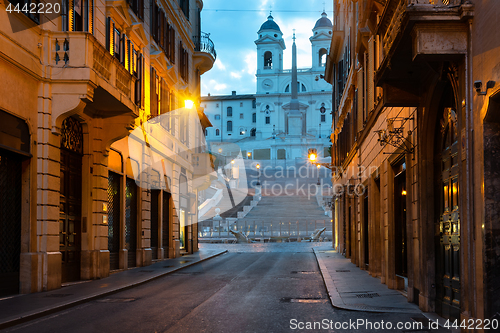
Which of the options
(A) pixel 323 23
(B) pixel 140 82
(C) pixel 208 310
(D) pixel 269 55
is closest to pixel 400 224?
(C) pixel 208 310

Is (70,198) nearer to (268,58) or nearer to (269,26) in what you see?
(268,58)

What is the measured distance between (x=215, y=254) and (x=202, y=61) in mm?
12089

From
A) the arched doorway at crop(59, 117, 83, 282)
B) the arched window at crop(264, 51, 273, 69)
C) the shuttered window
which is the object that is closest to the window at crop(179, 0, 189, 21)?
the shuttered window

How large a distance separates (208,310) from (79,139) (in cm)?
892

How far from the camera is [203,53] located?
1369 inches

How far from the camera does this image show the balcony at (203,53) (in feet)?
114

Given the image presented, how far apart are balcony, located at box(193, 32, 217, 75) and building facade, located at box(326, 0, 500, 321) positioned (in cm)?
1969

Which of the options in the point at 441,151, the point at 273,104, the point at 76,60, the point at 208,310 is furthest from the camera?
the point at 273,104

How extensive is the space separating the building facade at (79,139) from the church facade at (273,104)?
9375 centimetres

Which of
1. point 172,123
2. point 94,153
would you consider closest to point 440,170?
point 94,153

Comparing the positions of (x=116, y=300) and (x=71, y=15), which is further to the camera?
(x=71, y=15)

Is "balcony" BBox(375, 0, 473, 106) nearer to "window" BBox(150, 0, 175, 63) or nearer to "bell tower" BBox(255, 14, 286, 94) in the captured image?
"window" BBox(150, 0, 175, 63)

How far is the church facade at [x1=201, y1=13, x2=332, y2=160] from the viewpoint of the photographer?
401ft

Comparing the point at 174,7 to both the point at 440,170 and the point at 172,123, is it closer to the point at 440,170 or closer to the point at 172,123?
the point at 172,123
